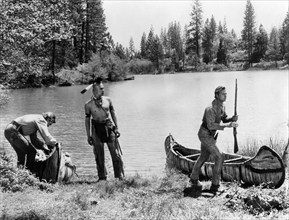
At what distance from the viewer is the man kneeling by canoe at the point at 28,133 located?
8.70 meters

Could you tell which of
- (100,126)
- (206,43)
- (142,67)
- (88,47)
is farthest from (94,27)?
(100,126)

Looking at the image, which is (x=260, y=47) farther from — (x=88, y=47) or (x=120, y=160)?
(x=120, y=160)

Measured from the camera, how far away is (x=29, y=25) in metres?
10.3

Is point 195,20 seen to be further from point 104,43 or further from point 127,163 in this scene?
point 127,163

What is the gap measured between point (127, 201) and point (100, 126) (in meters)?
2.44

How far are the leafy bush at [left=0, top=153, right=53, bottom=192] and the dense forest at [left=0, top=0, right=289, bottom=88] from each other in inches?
135

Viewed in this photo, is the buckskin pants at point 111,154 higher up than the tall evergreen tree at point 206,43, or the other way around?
the tall evergreen tree at point 206,43

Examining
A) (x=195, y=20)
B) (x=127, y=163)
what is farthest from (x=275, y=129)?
(x=195, y=20)

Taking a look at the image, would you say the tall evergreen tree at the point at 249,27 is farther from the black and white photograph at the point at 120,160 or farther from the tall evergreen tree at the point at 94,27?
the black and white photograph at the point at 120,160

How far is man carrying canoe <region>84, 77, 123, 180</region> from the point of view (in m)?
9.02

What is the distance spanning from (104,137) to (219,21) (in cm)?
14816

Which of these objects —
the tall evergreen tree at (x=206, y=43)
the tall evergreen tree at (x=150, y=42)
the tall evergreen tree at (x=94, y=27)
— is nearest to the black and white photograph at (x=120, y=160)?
the tall evergreen tree at (x=94, y=27)

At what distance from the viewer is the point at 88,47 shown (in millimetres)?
76438

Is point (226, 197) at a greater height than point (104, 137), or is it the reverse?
point (104, 137)
